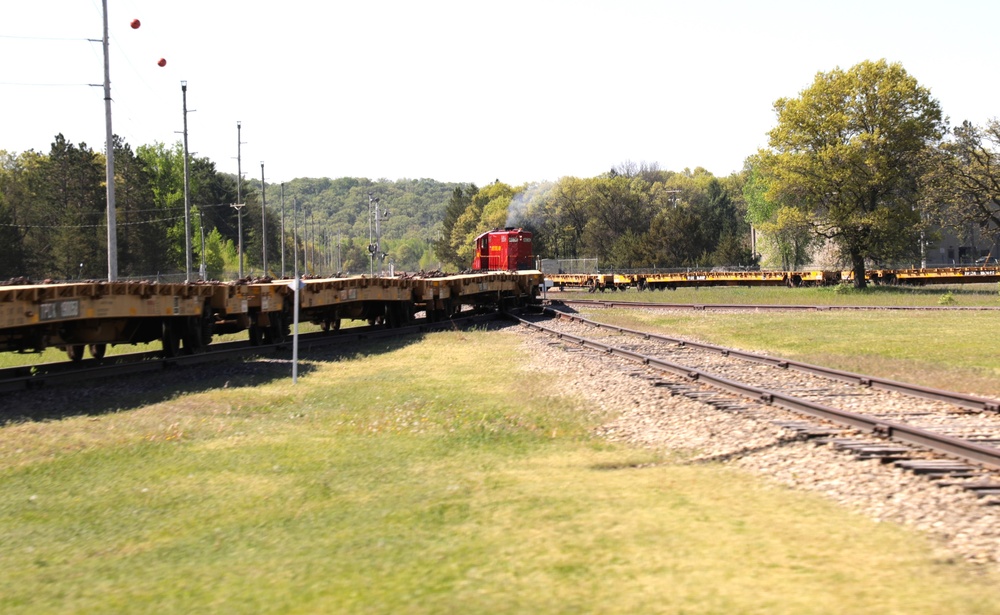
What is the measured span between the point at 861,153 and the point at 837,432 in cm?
4279

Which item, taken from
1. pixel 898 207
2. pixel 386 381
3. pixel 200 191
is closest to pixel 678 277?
pixel 898 207

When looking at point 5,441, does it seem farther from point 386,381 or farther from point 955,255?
point 955,255

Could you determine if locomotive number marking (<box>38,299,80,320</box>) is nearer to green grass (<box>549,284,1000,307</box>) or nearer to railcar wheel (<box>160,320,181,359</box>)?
railcar wheel (<box>160,320,181,359</box>)

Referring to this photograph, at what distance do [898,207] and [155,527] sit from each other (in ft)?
158

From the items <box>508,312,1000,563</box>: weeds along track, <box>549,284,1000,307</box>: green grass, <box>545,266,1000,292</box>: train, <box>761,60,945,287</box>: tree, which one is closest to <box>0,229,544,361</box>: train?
<box>508,312,1000,563</box>: weeds along track

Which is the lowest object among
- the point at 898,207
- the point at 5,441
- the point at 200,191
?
the point at 5,441

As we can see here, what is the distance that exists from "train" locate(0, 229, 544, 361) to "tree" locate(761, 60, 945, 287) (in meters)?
26.6

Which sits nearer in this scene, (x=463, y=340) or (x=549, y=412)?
(x=549, y=412)

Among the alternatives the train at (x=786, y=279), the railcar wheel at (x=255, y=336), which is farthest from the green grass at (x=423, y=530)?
the train at (x=786, y=279)

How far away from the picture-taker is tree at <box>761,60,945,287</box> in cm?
4734

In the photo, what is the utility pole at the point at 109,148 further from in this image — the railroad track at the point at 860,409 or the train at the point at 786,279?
the train at the point at 786,279

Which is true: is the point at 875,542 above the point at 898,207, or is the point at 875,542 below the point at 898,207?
below

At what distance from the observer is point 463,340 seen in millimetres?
23859

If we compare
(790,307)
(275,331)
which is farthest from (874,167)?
(275,331)
